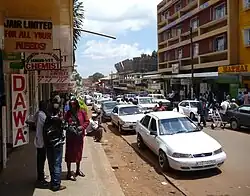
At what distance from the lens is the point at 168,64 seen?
65375 mm

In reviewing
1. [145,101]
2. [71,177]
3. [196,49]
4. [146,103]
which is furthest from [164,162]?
[196,49]

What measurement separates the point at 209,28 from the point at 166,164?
37.7 m

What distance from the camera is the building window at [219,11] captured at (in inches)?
1674

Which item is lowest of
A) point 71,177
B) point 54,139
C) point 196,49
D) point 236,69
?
point 71,177

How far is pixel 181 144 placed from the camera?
36.4ft

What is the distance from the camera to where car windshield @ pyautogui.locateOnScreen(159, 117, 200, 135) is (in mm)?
12565

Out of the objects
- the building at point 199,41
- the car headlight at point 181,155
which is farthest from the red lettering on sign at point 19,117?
the building at point 199,41

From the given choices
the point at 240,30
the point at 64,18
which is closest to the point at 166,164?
the point at 64,18

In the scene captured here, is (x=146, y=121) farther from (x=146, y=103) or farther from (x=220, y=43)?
(x=220, y=43)

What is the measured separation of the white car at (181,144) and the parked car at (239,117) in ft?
25.9

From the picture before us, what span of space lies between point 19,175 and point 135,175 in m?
3.69

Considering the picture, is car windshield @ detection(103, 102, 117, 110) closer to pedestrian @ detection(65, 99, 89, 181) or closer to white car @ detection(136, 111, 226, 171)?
white car @ detection(136, 111, 226, 171)

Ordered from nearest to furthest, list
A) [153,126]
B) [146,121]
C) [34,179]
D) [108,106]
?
[34,179] < [153,126] < [146,121] < [108,106]

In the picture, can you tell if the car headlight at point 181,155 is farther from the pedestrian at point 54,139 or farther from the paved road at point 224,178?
the pedestrian at point 54,139
